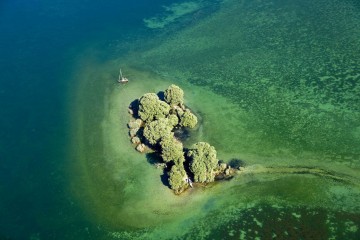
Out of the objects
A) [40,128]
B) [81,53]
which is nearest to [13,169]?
[40,128]

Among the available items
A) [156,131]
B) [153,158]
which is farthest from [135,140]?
[156,131]

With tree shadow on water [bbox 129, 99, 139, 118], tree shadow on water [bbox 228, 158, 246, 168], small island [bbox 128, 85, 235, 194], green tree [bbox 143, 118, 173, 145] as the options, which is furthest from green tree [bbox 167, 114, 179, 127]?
tree shadow on water [bbox 228, 158, 246, 168]

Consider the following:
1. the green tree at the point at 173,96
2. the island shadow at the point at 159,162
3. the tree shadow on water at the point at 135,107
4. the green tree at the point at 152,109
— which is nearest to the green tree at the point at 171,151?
the island shadow at the point at 159,162

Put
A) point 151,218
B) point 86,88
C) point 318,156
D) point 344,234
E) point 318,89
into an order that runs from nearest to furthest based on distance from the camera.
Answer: point 344,234 < point 151,218 < point 318,156 < point 318,89 < point 86,88

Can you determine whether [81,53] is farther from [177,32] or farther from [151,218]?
[151,218]

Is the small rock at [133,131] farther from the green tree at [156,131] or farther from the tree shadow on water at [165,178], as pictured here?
the tree shadow on water at [165,178]

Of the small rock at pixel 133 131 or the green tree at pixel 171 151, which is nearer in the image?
the green tree at pixel 171 151

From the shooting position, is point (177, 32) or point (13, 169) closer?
point (13, 169)

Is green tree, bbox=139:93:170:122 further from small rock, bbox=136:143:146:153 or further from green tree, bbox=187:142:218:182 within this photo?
green tree, bbox=187:142:218:182
